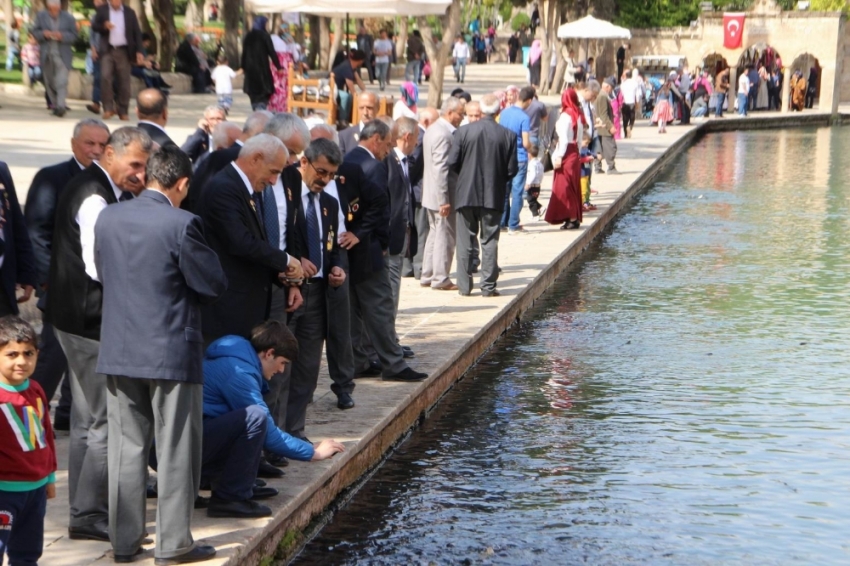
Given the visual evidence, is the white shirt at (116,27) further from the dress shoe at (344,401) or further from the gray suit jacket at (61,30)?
the dress shoe at (344,401)

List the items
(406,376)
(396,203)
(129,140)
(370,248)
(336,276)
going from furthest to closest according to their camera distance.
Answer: (396,203)
(406,376)
(370,248)
(336,276)
(129,140)

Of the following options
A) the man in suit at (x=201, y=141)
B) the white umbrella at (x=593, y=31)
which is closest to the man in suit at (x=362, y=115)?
the man in suit at (x=201, y=141)

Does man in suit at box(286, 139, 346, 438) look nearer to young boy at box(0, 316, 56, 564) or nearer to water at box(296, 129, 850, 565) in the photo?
water at box(296, 129, 850, 565)

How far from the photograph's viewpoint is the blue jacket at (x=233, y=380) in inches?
230

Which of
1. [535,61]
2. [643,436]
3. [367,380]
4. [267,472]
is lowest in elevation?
[643,436]

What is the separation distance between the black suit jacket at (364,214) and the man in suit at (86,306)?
2.66 metres

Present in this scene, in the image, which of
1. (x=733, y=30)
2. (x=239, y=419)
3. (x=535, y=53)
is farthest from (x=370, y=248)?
(x=733, y=30)

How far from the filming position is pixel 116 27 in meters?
18.4

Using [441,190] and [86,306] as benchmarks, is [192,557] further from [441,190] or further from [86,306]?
[441,190]

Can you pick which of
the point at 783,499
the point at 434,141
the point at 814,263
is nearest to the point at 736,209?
the point at 814,263

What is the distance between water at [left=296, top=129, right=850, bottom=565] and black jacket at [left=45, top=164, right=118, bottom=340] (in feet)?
5.34

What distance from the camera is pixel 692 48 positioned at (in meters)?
48.2

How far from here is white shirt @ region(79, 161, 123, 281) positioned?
544 cm

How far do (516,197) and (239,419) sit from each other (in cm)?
1037
